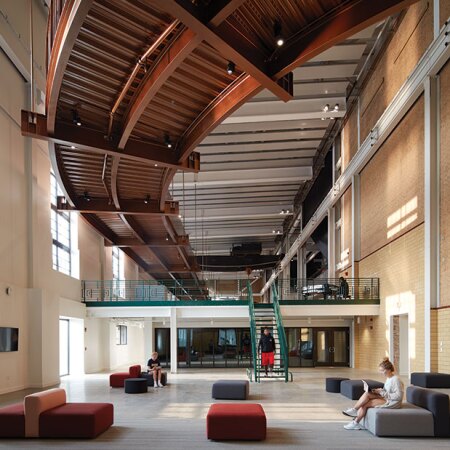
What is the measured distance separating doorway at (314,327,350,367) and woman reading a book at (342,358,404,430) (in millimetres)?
16015

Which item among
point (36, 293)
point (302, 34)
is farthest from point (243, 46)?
point (36, 293)

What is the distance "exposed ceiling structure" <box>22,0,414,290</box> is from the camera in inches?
311

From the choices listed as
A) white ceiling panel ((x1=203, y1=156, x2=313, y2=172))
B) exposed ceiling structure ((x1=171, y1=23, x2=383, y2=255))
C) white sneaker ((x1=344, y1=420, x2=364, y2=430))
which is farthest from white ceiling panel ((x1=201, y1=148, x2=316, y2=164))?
white sneaker ((x1=344, y1=420, x2=364, y2=430))

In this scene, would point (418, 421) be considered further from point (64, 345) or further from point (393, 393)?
point (64, 345)

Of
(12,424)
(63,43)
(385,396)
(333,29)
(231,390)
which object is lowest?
(231,390)

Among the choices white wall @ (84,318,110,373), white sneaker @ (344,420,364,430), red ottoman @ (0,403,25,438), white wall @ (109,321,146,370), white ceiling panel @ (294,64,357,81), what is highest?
white ceiling panel @ (294,64,357,81)

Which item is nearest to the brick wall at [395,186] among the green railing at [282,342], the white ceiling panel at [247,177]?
the green railing at [282,342]

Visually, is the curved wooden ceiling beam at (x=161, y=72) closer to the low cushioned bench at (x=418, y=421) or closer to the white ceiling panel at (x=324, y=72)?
the low cushioned bench at (x=418, y=421)

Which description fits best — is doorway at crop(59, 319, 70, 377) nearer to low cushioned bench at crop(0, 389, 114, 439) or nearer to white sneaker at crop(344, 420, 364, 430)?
low cushioned bench at crop(0, 389, 114, 439)

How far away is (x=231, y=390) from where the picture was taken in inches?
483

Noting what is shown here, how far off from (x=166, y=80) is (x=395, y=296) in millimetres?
11196

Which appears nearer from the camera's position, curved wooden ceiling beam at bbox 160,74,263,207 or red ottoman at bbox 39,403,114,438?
red ottoman at bbox 39,403,114,438

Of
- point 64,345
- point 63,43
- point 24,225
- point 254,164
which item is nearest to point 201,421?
point 63,43

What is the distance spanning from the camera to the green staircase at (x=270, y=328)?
16.7 m
